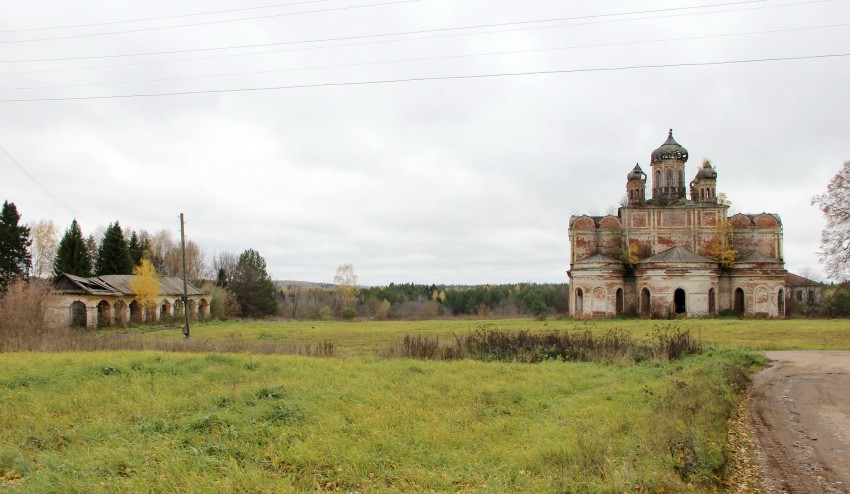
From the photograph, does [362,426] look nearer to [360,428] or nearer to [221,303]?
[360,428]

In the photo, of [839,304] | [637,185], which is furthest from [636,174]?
[839,304]

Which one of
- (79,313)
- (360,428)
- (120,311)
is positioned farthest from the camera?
(120,311)

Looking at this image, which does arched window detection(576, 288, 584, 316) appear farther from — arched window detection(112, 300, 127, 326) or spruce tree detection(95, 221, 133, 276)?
spruce tree detection(95, 221, 133, 276)

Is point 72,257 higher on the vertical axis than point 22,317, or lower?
higher

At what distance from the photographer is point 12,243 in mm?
47812

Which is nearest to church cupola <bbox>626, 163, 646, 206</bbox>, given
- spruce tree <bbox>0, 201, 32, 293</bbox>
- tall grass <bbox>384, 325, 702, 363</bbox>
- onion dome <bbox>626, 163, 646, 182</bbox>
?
onion dome <bbox>626, 163, 646, 182</bbox>

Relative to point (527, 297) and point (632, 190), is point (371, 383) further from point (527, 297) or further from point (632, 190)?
point (527, 297)

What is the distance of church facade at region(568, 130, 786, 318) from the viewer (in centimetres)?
4262

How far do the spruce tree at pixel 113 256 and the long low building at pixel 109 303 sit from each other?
606 centimetres

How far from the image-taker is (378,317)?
192 feet

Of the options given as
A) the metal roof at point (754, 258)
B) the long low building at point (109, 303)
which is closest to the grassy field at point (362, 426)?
the long low building at point (109, 303)

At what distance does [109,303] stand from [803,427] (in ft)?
150

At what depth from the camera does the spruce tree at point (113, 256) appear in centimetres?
5741

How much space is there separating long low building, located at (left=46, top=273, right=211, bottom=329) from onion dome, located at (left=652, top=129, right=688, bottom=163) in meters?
41.6
